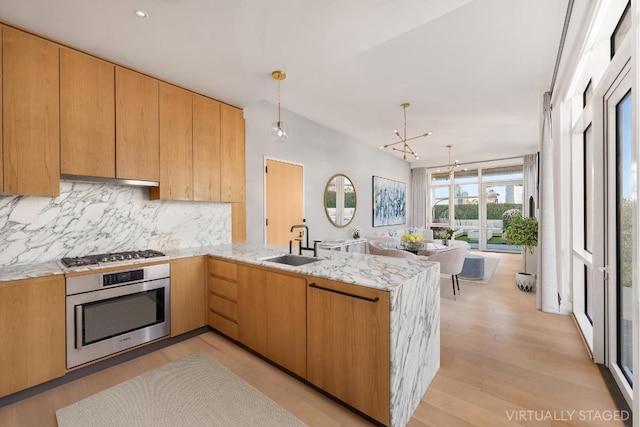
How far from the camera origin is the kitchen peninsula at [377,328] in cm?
150

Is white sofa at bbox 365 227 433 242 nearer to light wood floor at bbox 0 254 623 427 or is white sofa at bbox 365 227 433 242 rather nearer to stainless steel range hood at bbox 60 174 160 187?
light wood floor at bbox 0 254 623 427

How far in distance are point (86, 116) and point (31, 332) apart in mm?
1645

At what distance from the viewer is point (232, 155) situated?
3.33 metres

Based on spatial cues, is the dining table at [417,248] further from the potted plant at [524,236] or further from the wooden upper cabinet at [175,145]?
the wooden upper cabinet at [175,145]

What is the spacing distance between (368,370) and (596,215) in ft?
6.92

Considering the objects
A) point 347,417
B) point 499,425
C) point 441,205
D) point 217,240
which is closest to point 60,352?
point 217,240

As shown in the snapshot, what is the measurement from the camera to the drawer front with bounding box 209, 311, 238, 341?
2532 millimetres

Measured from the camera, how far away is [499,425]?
1594 millimetres

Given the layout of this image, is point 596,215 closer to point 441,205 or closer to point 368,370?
point 368,370

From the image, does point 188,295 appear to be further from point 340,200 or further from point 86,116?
point 340,200

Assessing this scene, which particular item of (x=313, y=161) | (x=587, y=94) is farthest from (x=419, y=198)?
(x=587, y=94)

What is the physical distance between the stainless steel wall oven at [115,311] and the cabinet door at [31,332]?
2.5 inches

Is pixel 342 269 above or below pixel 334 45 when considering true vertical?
below

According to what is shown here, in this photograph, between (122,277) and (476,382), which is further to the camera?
(122,277)
